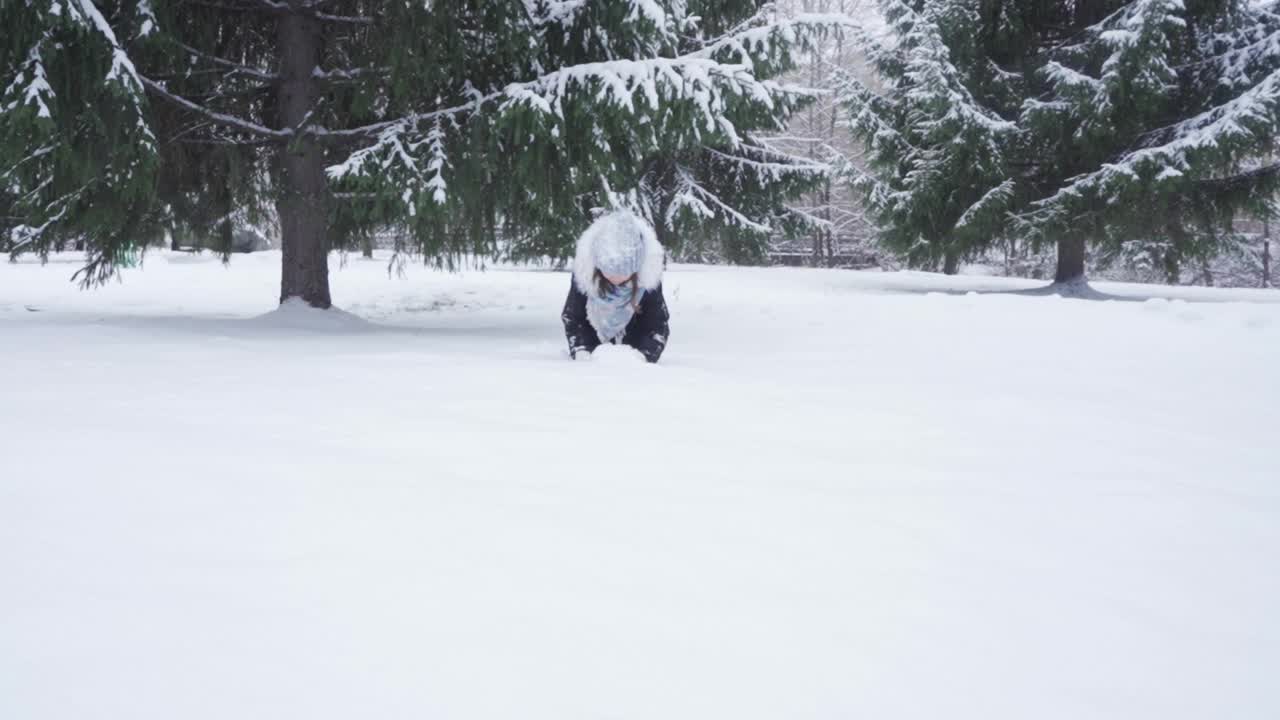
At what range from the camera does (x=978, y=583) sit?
66.0 inches

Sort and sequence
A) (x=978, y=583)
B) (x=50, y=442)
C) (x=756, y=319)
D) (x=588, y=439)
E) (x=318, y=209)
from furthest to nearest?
(x=756, y=319) < (x=318, y=209) < (x=588, y=439) < (x=50, y=442) < (x=978, y=583)

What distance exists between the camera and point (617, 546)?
181 cm

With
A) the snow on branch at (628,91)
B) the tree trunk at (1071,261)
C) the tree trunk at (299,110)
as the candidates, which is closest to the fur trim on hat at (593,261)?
the snow on branch at (628,91)

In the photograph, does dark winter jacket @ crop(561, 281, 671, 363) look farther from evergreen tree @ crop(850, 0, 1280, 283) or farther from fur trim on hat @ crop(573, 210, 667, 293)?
evergreen tree @ crop(850, 0, 1280, 283)

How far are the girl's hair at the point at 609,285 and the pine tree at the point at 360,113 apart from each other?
4.64 feet

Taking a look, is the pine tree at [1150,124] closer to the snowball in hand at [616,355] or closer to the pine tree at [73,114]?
the snowball in hand at [616,355]

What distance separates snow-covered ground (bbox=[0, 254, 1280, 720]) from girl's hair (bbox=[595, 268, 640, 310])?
0.85 meters

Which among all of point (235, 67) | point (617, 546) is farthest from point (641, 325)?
point (235, 67)

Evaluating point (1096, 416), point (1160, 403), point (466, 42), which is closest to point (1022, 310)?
point (1160, 403)

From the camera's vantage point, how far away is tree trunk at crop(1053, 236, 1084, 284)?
41.8 feet

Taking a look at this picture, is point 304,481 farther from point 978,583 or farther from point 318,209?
point 318,209

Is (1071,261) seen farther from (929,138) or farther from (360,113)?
(360,113)

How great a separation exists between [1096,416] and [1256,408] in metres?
0.95

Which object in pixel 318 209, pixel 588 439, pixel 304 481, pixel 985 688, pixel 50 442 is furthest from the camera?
pixel 318 209
